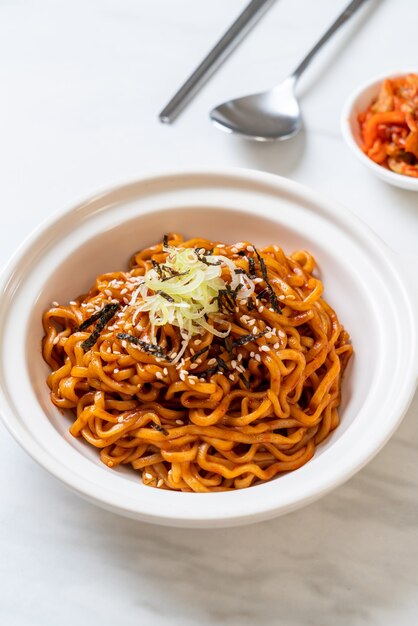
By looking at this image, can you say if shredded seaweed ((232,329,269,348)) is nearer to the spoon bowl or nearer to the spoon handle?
the spoon bowl

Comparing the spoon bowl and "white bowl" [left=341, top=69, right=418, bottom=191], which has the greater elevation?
"white bowl" [left=341, top=69, right=418, bottom=191]

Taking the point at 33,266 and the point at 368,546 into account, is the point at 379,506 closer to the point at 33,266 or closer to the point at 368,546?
the point at 368,546

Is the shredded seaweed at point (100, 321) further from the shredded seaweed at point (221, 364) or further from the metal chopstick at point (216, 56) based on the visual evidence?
the metal chopstick at point (216, 56)

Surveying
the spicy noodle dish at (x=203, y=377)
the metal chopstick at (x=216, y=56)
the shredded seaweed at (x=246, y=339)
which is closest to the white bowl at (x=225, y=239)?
the spicy noodle dish at (x=203, y=377)

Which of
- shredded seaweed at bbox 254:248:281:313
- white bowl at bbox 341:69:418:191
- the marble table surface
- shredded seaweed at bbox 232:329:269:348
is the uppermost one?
white bowl at bbox 341:69:418:191

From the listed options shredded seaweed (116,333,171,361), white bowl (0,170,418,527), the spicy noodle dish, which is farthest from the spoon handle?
shredded seaweed (116,333,171,361)

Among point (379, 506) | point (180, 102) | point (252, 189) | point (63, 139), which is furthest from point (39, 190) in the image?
point (379, 506)

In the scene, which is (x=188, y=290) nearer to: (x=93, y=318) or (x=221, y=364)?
(x=221, y=364)
